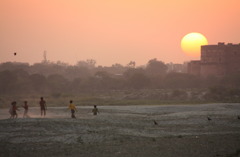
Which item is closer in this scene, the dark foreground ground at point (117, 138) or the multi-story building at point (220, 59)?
the dark foreground ground at point (117, 138)

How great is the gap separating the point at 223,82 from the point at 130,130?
61322 mm

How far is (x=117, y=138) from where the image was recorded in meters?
21.2

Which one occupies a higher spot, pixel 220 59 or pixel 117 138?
pixel 220 59

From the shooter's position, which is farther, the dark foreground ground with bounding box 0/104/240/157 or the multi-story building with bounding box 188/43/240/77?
the multi-story building with bounding box 188/43/240/77

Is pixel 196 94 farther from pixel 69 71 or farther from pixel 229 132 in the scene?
pixel 69 71

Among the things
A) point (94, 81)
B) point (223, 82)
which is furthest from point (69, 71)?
point (223, 82)

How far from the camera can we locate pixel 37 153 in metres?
17.4

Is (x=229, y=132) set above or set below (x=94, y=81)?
below

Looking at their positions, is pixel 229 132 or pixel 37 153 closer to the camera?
pixel 37 153

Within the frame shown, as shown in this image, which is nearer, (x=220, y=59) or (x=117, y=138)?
(x=117, y=138)

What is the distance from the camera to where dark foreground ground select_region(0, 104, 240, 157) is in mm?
17594

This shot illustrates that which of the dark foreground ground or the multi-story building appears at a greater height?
the multi-story building

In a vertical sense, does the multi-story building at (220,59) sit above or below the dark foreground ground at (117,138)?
above

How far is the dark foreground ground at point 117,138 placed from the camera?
17.6 meters
